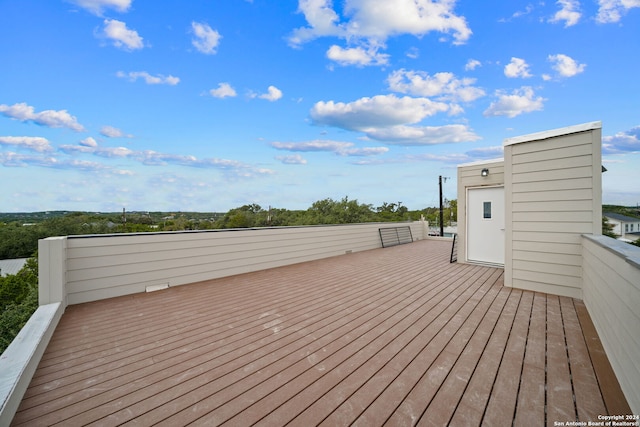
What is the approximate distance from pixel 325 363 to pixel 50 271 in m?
3.11

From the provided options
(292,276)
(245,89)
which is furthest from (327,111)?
(292,276)

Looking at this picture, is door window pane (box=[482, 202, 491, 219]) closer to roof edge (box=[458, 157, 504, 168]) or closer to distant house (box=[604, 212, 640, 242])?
roof edge (box=[458, 157, 504, 168])

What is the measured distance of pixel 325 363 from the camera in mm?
1775

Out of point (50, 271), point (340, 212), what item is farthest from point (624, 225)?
point (50, 271)

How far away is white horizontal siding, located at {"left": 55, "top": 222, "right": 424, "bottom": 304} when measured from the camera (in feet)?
10.5

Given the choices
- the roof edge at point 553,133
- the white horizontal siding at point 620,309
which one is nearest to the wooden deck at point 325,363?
the white horizontal siding at point 620,309

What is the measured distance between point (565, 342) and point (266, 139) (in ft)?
52.7

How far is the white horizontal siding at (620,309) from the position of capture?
1313 millimetres

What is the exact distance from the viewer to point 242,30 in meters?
8.52

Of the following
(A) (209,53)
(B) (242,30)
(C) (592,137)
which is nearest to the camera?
(C) (592,137)

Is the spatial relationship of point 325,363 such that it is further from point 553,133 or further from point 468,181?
point 468,181

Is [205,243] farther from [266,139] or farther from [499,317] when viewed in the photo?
[266,139]

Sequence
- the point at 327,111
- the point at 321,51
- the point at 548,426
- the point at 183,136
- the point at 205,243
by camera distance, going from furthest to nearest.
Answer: the point at 183,136
the point at 327,111
the point at 321,51
the point at 205,243
the point at 548,426

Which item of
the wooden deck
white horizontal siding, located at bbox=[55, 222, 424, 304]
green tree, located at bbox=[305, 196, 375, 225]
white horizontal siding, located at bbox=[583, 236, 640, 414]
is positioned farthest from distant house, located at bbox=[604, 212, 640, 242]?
white horizontal siding, located at bbox=[55, 222, 424, 304]
